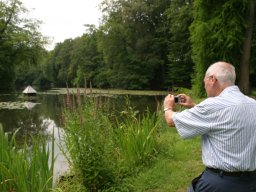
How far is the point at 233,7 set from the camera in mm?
18969

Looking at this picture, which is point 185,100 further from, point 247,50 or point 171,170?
point 247,50

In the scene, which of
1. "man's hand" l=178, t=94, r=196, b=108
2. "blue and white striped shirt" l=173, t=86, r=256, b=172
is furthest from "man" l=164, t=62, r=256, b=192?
"man's hand" l=178, t=94, r=196, b=108

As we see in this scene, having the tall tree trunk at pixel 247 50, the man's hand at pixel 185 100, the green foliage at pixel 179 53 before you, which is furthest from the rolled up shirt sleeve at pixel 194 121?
the green foliage at pixel 179 53

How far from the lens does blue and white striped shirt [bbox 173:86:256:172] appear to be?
244cm

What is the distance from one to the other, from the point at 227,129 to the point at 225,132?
0.03m

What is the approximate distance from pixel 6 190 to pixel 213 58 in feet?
58.5

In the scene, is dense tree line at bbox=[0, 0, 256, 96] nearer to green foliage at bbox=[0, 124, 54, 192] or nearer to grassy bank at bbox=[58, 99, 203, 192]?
grassy bank at bbox=[58, 99, 203, 192]

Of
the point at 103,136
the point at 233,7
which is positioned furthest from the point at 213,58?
the point at 103,136

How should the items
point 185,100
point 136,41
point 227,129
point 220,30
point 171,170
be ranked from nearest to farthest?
point 227,129, point 185,100, point 171,170, point 220,30, point 136,41

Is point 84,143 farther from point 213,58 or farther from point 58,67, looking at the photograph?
point 58,67

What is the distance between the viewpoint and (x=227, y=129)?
245 cm

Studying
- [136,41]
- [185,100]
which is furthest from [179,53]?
[185,100]

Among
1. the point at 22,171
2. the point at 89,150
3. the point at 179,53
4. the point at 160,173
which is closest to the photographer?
the point at 22,171

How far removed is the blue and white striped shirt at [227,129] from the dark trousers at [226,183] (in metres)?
0.08
